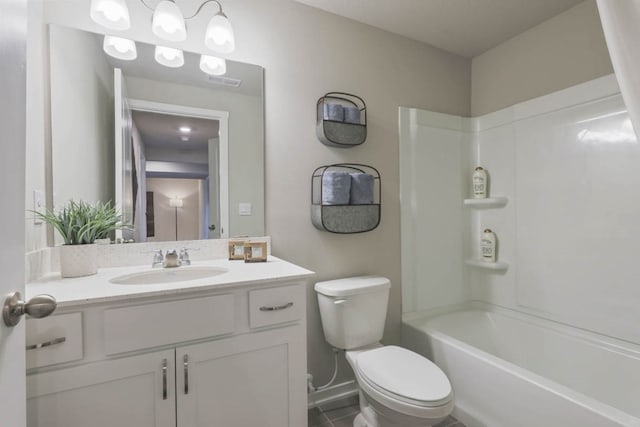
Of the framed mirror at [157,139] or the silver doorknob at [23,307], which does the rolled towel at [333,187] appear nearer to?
the framed mirror at [157,139]

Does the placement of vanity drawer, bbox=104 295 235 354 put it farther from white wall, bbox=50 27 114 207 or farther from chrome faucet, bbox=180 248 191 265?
white wall, bbox=50 27 114 207

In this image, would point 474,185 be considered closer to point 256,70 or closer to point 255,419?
point 256,70

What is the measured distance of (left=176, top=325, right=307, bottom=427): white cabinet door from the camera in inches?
42.3

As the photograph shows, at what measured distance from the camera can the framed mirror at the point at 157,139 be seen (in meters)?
1.35

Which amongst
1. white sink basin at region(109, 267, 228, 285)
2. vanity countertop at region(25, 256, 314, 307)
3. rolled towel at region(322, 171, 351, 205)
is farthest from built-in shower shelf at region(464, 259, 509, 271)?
white sink basin at region(109, 267, 228, 285)

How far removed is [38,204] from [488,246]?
2.61 m

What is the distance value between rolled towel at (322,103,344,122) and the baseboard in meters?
1.62

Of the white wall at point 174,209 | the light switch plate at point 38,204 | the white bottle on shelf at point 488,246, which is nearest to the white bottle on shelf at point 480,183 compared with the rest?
the white bottle on shelf at point 488,246

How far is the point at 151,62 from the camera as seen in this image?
59.1 inches

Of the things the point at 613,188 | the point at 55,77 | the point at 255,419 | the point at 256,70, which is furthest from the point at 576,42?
the point at 55,77

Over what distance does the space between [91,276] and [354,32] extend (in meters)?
1.98

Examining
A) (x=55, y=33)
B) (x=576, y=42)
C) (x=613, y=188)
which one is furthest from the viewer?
(x=576, y=42)

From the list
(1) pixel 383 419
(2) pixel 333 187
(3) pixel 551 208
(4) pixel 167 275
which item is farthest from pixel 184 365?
(3) pixel 551 208

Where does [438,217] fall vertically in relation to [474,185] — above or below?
below
